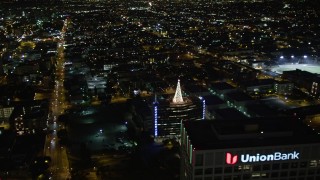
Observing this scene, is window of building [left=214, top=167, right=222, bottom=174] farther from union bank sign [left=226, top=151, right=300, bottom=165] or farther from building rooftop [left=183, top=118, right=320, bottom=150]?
building rooftop [left=183, top=118, right=320, bottom=150]

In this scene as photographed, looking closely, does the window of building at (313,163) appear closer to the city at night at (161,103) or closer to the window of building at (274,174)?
the city at night at (161,103)

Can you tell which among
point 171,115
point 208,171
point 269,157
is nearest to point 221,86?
point 171,115

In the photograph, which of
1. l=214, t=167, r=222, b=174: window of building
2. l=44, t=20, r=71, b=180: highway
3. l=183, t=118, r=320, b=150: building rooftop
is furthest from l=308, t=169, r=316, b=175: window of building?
l=44, t=20, r=71, b=180: highway

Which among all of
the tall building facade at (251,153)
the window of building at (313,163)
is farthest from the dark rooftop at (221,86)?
the window of building at (313,163)

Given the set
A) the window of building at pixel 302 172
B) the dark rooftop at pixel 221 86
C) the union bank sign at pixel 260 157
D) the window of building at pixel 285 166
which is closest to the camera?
the union bank sign at pixel 260 157

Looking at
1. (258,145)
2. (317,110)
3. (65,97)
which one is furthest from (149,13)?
(258,145)

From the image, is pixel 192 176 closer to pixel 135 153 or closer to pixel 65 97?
pixel 135 153

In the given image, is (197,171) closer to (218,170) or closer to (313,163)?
(218,170)
